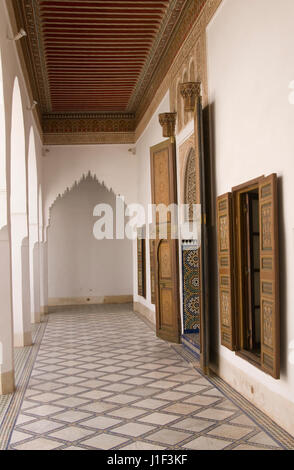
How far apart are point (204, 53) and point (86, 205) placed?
6481 millimetres

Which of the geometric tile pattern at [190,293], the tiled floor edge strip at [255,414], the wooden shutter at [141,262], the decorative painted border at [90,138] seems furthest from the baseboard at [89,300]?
the tiled floor edge strip at [255,414]

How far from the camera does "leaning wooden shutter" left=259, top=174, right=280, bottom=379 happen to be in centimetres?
294

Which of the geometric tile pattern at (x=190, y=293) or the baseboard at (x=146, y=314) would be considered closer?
the geometric tile pattern at (x=190, y=293)

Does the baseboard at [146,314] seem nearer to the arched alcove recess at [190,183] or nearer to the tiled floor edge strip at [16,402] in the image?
the tiled floor edge strip at [16,402]

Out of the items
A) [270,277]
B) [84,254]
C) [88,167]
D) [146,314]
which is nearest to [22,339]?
[146,314]

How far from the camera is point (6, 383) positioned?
158 inches

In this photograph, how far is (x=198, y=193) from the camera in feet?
14.4

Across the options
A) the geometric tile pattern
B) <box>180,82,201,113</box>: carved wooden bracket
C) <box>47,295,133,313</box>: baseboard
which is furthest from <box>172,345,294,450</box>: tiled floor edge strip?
<box>47,295,133,313</box>: baseboard

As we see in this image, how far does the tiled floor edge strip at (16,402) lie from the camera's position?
9.91ft

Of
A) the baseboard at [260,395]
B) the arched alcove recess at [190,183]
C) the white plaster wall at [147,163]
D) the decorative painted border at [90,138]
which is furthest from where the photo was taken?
the decorative painted border at [90,138]

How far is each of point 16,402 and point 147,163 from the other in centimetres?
504

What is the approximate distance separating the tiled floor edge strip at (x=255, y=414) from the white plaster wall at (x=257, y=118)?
5 centimetres

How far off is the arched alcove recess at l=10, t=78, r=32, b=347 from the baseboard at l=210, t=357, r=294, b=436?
243 cm

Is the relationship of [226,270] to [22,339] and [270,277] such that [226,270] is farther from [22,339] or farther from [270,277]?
[22,339]
